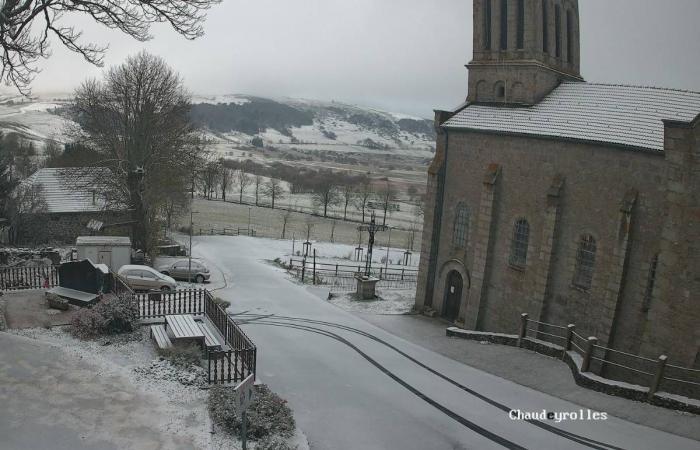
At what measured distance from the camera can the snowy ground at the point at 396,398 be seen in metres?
11.6

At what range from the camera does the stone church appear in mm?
15906

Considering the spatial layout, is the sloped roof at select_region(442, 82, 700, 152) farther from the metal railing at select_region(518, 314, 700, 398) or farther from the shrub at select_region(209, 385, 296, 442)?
the shrub at select_region(209, 385, 296, 442)

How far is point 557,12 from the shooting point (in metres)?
28.5

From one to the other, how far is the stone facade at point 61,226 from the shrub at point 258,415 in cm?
2736

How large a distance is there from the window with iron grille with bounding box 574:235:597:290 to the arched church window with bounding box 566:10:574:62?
508 inches

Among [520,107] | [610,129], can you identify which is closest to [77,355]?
[610,129]

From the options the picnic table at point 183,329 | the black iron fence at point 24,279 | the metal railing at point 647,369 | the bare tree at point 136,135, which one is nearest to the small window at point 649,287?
the metal railing at point 647,369

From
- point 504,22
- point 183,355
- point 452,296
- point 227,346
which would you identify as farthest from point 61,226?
point 504,22

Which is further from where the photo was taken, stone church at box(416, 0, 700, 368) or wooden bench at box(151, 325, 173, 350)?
stone church at box(416, 0, 700, 368)

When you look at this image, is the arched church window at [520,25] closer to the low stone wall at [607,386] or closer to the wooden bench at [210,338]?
the low stone wall at [607,386]

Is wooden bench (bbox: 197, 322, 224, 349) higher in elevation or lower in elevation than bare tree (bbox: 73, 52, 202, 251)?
lower

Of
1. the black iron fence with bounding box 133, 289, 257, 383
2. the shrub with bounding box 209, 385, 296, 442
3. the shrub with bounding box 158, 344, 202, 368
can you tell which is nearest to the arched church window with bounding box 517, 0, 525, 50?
the black iron fence with bounding box 133, 289, 257, 383

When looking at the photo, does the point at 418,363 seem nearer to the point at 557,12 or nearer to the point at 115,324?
the point at 115,324

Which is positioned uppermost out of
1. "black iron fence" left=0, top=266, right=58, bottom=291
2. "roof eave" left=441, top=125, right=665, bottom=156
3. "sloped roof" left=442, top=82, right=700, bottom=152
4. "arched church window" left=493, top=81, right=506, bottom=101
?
"arched church window" left=493, top=81, right=506, bottom=101
